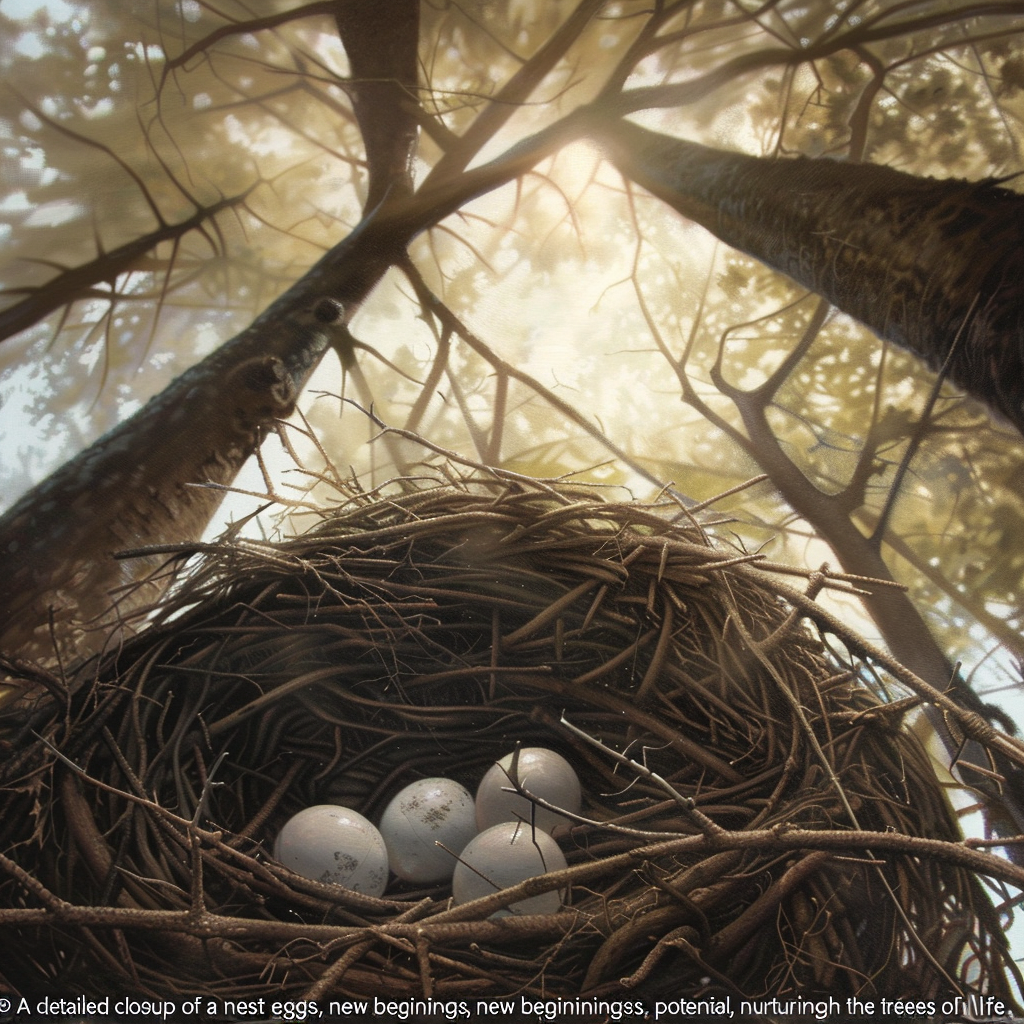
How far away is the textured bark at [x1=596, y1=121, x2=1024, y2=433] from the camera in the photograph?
1.96 ft

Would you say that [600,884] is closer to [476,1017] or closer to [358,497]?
[476,1017]

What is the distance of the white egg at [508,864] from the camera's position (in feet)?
2.12

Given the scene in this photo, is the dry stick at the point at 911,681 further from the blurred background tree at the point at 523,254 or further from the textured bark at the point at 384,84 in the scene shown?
the textured bark at the point at 384,84

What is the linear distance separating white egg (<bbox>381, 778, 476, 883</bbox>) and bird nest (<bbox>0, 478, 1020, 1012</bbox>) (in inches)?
1.1

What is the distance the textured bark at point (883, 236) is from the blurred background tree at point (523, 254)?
33 mm

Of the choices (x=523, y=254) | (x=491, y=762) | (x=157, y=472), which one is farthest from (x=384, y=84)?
(x=491, y=762)

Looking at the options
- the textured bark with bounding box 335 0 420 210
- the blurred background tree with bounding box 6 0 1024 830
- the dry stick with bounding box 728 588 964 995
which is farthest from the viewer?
the textured bark with bounding box 335 0 420 210

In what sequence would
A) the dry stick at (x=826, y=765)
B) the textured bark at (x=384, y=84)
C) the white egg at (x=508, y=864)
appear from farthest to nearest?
the textured bark at (x=384, y=84), the white egg at (x=508, y=864), the dry stick at (x=826, y=765)

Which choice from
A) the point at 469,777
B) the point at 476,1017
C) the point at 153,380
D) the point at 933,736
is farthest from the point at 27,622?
the point at 933,736

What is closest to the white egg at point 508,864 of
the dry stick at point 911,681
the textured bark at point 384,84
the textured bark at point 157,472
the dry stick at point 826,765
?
the dry stick at point 826,765

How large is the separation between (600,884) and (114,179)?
3.30 feet

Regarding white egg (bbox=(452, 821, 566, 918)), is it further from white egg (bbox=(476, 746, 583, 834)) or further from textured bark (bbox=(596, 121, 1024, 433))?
textured bark (bbox=(596, 121, 1024, 433))

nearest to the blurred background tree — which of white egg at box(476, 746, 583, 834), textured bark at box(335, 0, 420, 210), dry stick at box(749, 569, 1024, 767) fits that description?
textured bark at box(335, 0, 420, 210)

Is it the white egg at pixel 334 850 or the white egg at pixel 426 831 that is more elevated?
the white egg at pixel 426 831
